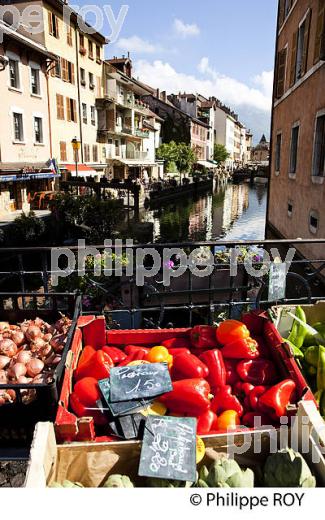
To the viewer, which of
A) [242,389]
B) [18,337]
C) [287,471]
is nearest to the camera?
[287,471]

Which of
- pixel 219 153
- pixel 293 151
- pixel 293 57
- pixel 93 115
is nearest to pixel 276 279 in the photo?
pixel 293 151

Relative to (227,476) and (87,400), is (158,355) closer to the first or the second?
(87,400)

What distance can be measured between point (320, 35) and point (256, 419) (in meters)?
11.5

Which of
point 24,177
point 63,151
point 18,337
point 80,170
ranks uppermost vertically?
point 63,151

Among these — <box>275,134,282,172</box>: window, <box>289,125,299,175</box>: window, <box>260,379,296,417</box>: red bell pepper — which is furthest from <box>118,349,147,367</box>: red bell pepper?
<box>275,134,282,172</box>: window

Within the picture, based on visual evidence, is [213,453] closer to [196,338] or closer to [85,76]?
[196,338]

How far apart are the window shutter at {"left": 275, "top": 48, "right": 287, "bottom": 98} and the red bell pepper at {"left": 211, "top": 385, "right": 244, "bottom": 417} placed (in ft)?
52.2

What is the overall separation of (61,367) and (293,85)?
559 inches

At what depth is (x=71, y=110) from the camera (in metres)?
32.4

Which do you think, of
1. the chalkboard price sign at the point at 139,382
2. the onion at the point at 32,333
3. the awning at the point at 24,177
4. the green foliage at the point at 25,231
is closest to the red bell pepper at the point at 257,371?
the chalkboard price sign at the point at 139,382

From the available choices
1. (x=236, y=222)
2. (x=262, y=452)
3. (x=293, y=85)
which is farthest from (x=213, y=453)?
(x=236, y=222)

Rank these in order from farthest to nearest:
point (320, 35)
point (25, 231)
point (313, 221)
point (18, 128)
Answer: point (18, 128) < point (25, 231) < point (313, 221) < point (320, 35)

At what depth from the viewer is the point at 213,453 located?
2018 mm
